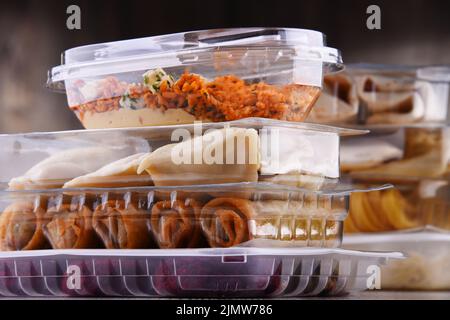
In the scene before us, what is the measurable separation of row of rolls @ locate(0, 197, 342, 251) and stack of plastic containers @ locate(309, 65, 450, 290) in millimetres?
284

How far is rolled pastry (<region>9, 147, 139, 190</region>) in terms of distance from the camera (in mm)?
890

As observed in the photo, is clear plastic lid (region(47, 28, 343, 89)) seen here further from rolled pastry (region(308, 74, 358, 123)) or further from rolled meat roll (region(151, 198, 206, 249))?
rolled pastry (region(308, 74, 358, 123))

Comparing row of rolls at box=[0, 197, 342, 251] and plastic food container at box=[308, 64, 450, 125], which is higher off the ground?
plastic food container at box=[308, 64, 450, 125]

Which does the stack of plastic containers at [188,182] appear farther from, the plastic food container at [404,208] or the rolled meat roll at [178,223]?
the plastic food container at [404,208]

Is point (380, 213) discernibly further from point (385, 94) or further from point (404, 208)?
point (385, 94)

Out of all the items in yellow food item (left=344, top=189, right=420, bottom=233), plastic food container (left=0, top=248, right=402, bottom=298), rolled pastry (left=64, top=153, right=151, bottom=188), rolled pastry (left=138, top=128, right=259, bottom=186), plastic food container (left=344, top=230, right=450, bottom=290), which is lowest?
plastic food container (left=344, top=230, right=450, bottom=290)

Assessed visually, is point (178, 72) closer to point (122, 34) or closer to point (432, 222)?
point (122, 34)

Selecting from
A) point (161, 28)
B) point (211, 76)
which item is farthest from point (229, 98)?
point (161, 28)

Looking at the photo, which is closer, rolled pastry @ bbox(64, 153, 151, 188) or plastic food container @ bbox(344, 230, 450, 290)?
rolled pastry @ bbox(64, 153, 151, 188)

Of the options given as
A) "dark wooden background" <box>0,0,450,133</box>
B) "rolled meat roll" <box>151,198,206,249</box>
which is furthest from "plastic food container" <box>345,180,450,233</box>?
"rolled meat roll" <box>151,198,206,249</box>

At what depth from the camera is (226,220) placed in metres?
0.82

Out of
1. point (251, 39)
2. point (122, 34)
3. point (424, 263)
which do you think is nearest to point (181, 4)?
point (122, 34)

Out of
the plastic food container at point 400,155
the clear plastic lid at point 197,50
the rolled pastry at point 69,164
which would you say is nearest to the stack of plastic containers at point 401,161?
the plastic food container at point 400,155

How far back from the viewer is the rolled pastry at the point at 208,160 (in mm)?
811
